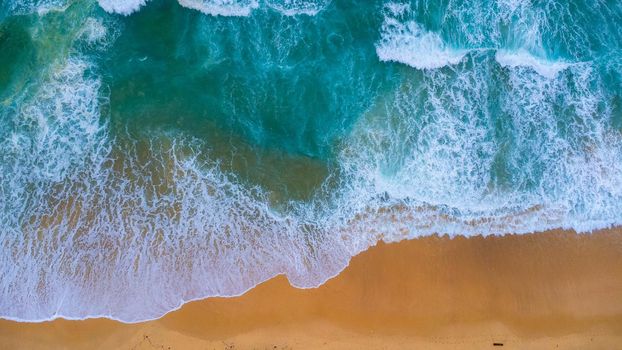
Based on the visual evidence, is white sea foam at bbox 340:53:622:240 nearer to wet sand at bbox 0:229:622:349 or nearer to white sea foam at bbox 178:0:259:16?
wet sand at bbox 0:229:622:349

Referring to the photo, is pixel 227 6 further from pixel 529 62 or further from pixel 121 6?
pixel 529 62

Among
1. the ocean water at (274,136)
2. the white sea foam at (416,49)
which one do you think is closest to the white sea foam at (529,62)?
the ocean water at (274,136)

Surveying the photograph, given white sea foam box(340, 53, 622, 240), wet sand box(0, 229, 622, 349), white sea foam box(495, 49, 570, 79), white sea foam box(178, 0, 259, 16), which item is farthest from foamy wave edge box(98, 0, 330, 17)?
wet sand box(0, 229, 622, 349)

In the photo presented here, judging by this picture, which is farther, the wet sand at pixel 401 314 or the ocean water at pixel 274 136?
the ocean water at pixel 274 136

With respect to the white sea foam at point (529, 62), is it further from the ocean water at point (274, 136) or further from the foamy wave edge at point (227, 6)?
the foamy wave edge at point (227, 6)

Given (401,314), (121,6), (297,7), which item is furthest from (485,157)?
(121,6)

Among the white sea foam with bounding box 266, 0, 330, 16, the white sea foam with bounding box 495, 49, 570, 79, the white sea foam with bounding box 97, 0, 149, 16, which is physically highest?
the white sea foam with bounding box 97, 0, 149, 16

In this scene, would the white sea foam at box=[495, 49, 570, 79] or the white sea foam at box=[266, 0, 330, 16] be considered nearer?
the white sea foam at box=[495, 49, 570, 79]
